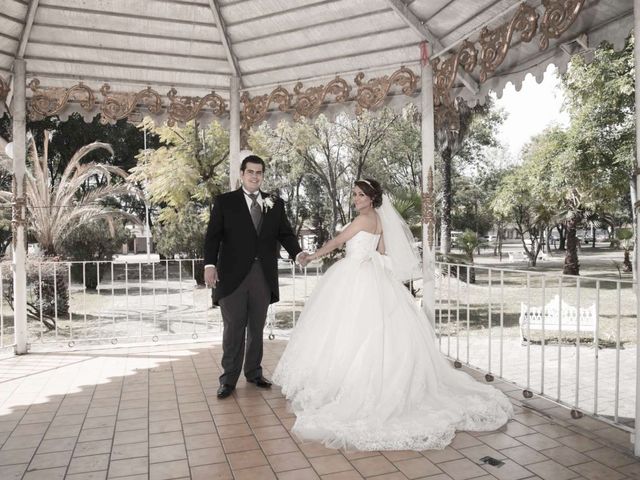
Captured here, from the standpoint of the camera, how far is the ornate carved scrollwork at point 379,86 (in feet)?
18.2

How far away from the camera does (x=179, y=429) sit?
11.8ft

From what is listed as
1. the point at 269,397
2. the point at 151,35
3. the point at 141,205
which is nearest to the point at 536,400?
the point at 269,397

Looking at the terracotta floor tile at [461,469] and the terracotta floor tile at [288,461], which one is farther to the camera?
the terracotta floor tile at [288,461]

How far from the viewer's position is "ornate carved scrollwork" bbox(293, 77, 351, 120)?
19.6 feet

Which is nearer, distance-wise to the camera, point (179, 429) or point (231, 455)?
point (231, 455)

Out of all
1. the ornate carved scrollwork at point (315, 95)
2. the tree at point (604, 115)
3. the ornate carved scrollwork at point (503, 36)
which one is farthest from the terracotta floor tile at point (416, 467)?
the tree at point (604, 115)

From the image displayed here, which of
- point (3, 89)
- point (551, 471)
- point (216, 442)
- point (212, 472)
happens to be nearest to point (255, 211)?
point (216, 442)

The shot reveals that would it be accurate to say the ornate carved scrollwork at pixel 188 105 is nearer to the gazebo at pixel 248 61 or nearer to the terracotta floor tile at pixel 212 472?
the gazebo at pixel 248 61

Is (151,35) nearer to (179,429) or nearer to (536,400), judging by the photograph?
(179,429)

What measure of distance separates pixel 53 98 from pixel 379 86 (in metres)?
3.79

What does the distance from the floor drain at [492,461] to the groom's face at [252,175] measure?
2.68 metres

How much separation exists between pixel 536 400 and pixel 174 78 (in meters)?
5.50

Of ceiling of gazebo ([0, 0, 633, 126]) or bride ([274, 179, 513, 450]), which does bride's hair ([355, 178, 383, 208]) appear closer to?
bride ([274, 179, 513, 450])

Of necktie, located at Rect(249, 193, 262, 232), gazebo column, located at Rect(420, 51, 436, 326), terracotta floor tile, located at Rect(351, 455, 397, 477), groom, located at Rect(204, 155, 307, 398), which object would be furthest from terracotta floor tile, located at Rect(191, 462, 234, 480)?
gazebo column, located at Rect(420, 51, 436, 326)
